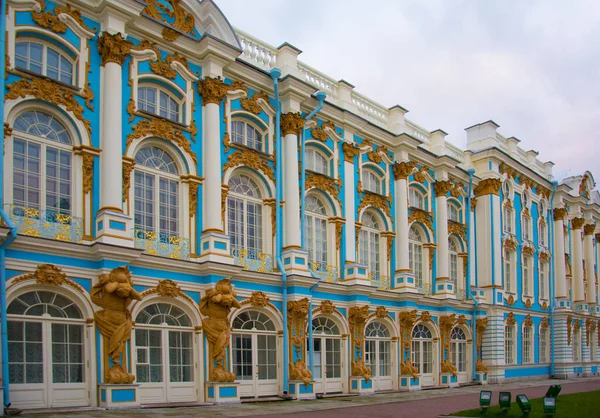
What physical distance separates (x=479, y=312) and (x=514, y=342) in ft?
11.1

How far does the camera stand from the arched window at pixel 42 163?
45.0 ft

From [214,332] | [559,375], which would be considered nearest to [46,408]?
[214,332]

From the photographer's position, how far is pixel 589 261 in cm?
3756

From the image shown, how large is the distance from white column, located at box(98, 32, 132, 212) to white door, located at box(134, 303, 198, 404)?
8.99ft

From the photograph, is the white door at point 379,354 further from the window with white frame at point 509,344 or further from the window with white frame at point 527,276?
the window with white frame at point 527,276

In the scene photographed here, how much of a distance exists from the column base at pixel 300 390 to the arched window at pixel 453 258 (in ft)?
35.2

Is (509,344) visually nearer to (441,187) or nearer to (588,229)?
(441,187)

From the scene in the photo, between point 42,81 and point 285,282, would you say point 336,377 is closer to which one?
point 285,282

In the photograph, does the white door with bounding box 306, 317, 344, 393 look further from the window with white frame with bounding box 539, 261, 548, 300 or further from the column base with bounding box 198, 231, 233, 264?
the window with white frame with bounding box 539, 261, 548, 300

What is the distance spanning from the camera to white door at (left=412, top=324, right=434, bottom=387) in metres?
23.3

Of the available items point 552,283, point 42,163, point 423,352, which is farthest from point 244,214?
point 552,283

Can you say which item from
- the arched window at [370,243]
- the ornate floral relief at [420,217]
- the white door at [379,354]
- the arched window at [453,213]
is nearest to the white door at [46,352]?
the white door at [379,354]

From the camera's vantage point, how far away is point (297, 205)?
62.4 feet

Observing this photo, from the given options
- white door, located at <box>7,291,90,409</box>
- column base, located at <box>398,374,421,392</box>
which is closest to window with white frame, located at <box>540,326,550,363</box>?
column base, located at <box>398,374,421,392</box>
